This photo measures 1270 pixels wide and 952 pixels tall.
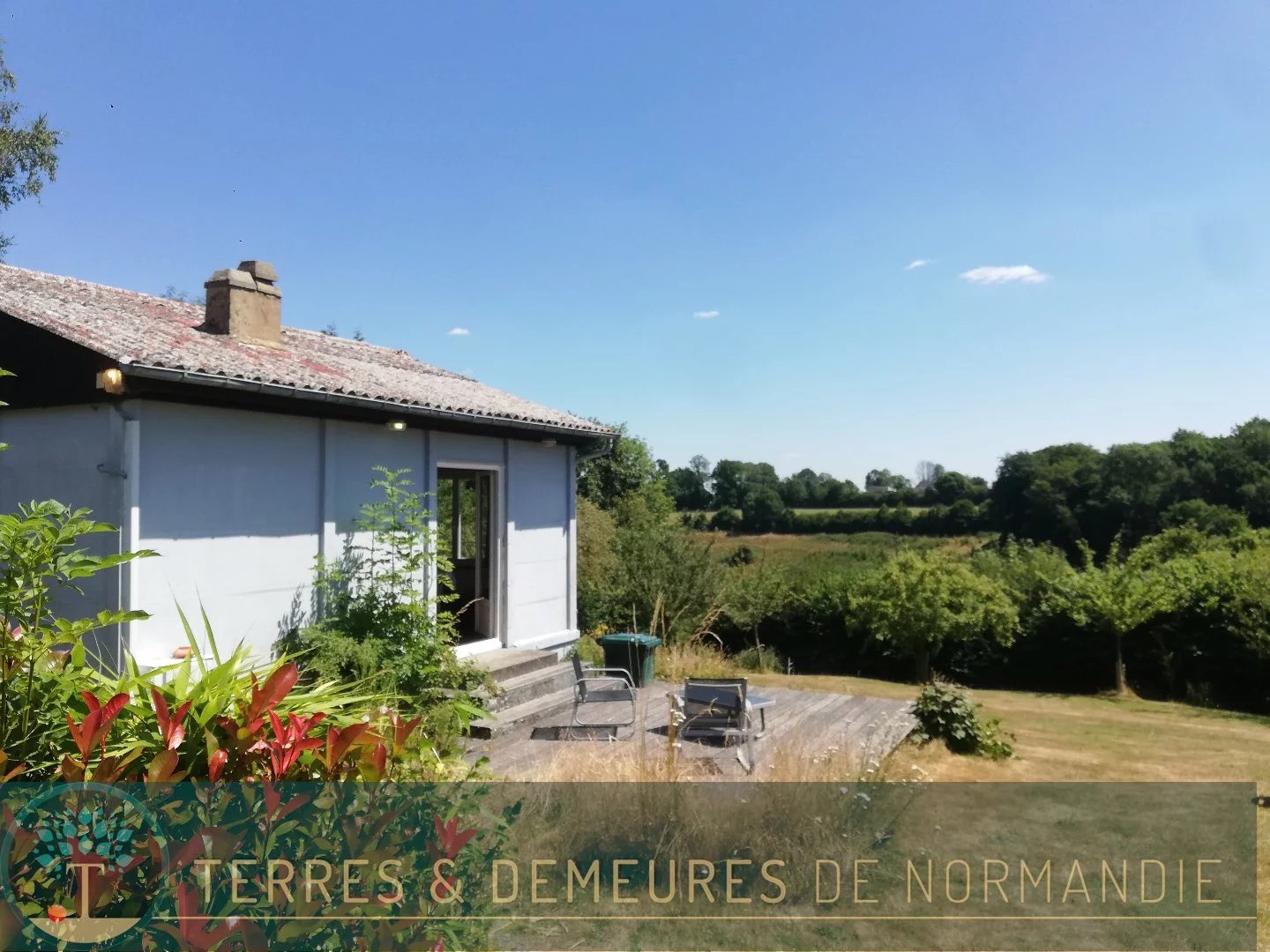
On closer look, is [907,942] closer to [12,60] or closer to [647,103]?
[647,103]

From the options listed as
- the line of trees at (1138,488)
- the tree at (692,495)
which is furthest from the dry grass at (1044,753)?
the tree at (692,495)

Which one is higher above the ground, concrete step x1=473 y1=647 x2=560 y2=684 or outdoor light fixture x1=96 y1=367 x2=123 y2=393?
outdoor light fixture x1=96 y1=367 x2=123 y2=393

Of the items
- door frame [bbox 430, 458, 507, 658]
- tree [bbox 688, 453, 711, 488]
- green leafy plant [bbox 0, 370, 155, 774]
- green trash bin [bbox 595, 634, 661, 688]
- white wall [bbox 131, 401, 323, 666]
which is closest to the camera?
green leafy plant [bbox 0, 370, 155, 774]

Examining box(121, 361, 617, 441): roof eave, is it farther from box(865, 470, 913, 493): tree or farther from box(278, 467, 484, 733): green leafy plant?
box(865, 470, 913, 493): tree

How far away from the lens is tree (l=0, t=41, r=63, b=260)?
15844mm

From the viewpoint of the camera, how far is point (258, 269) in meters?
9.17

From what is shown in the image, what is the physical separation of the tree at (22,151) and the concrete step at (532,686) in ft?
51.6

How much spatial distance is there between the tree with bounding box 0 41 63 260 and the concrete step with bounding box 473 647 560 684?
49.7ft

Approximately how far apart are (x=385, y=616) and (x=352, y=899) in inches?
244

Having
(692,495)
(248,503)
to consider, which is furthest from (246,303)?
(692,495)

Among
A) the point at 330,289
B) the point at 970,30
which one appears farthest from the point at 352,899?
the point at 330,289

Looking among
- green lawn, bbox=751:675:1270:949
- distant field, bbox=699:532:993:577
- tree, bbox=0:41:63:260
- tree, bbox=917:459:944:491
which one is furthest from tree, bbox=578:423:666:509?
tree, bbox=917:459:944:491

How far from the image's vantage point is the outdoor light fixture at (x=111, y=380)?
6.10m

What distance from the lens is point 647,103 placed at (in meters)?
12.6
